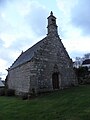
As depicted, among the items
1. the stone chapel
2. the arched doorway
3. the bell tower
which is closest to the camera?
the stone chapel

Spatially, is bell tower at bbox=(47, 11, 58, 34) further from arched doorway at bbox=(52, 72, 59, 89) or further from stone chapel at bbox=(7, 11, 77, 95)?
arched doorway at bbox=(52, 72, 59, 89)

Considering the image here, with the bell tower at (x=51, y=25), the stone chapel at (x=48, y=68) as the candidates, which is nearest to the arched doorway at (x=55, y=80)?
the stone chapel at (x=48, y=68)

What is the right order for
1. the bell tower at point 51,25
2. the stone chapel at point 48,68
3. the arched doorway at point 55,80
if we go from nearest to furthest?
the stone chapel at point 48,68
the arched doorway at point 55,80
the bell tower at point 51,25

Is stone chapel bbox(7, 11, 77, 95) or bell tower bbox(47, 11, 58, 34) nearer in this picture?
stone chapel bbox(7, 11, 77, 95)

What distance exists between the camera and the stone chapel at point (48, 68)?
88.1ft

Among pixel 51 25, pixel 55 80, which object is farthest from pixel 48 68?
pixel 51 25

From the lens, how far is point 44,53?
28578 millimetres

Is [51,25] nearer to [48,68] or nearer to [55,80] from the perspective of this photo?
[48,68]

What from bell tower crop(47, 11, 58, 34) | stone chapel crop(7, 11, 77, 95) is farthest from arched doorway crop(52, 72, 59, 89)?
bell tower crop(47, 11, 58, 34)

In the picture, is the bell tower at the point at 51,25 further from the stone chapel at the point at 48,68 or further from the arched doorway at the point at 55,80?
the arched doorway at the point at 55,80

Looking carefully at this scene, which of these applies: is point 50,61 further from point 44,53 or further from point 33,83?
point 33,83

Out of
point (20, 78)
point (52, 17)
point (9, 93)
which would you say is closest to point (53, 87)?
point (20, 78)

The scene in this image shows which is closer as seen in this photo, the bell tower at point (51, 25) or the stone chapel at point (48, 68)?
the stone chapel at point (48, 68)

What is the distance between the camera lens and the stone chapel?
26844 mm
